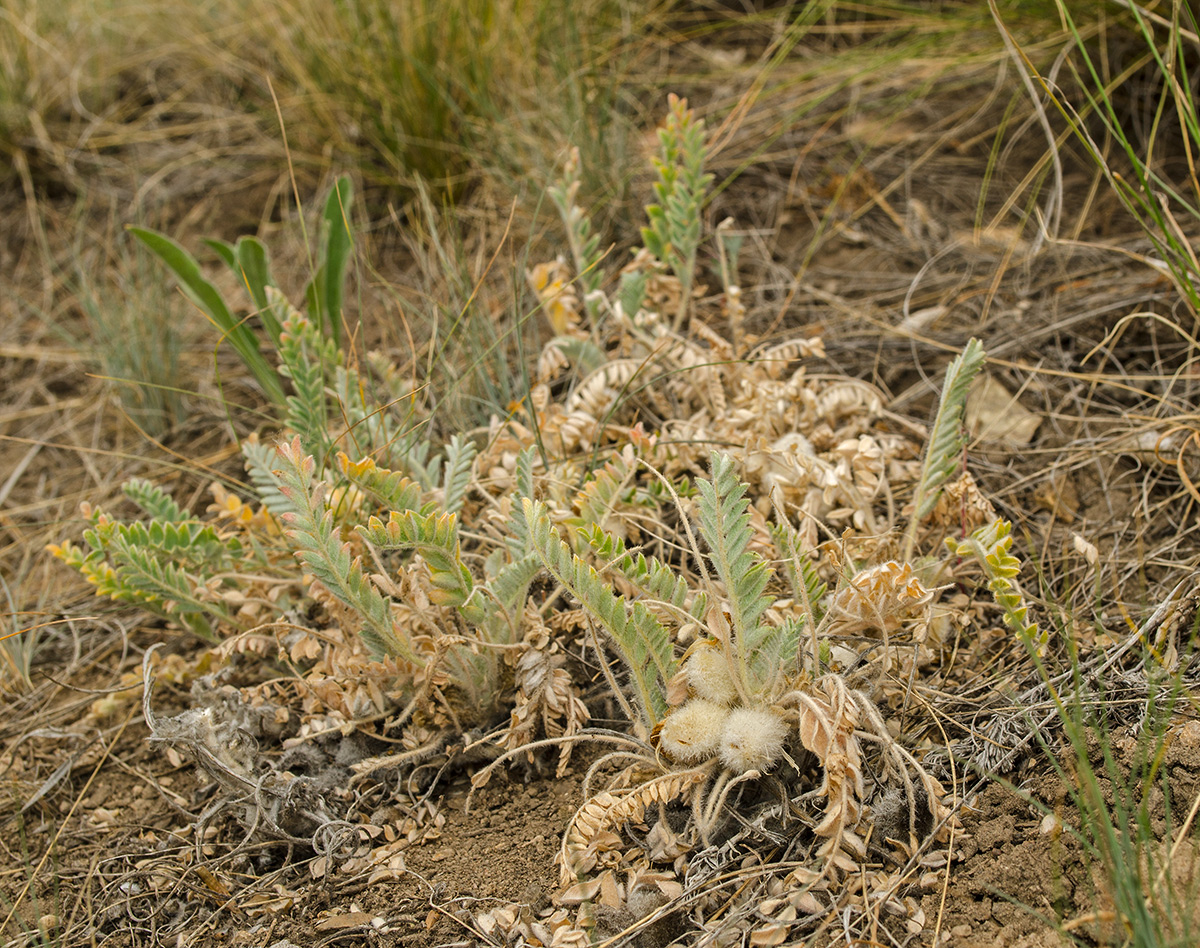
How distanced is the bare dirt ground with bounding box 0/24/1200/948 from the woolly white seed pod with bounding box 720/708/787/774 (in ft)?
0.73

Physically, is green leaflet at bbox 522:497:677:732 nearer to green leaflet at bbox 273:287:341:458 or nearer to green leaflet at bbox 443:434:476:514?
green leaflet at bbox 443:434:476:514

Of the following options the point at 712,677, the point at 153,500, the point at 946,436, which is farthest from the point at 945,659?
the point at 153,500

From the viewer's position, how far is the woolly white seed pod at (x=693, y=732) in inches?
49.5

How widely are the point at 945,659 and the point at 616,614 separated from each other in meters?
0.64

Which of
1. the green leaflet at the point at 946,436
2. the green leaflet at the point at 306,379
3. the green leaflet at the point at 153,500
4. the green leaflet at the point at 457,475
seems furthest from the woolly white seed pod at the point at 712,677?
the green leaflet at the point at 153,500

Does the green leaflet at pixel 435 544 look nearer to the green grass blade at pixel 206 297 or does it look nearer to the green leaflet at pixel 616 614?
the green leaflet at pixel 616 614

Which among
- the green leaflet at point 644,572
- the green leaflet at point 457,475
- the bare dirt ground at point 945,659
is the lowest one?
the bare dirt ground at point 945,659

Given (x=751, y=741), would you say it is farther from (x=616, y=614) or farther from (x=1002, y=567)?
(x=1002, y=567)

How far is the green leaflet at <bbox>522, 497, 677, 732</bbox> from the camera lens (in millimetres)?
1232

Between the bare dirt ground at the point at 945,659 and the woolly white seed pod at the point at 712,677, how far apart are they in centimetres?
29

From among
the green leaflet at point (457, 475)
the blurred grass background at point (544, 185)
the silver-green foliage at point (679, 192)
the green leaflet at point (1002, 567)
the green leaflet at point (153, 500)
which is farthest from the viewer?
the blurred grass background at point (544, 185)

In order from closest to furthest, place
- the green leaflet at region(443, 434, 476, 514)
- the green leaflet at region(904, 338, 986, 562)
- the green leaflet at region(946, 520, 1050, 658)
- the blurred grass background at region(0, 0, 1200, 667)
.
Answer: the green leaflet at region(946, 520, 1050, 658) < the green leaflet at region(904, 338, 986, 562) < the green leaflet at region(443, 434, 476, 514) < the blurred grass background at region(0, 0, 1200, 667)

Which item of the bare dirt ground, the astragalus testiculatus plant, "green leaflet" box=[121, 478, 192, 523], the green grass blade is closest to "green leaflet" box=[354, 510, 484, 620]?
the astragalus testiculatus plant

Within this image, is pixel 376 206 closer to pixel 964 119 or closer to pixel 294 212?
pixel 294 212
